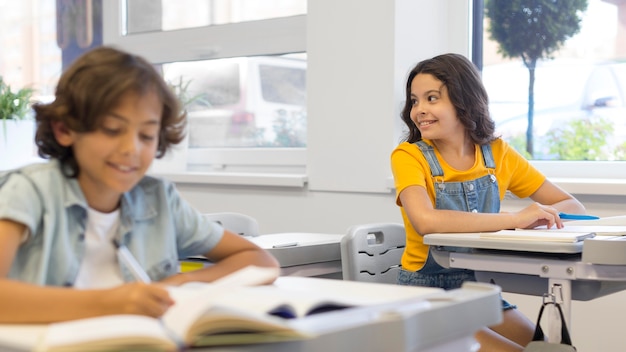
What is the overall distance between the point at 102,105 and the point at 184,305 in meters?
0.36

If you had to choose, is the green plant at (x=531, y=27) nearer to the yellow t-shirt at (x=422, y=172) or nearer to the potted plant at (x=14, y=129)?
the yellow t-shirt at (x=422, y=172)

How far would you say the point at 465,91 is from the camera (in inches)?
88.8

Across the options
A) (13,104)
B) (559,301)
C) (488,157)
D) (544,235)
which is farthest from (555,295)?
(13,104)

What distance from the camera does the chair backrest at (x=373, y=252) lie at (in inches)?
80.9

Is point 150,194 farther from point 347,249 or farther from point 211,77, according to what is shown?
point 211,77

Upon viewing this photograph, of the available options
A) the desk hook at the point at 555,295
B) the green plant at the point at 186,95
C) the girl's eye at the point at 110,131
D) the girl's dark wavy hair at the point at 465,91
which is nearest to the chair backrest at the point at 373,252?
the girl's dark wavy hair at the point at 465,91

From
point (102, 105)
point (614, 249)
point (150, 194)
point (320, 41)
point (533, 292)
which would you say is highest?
point (320, 41)

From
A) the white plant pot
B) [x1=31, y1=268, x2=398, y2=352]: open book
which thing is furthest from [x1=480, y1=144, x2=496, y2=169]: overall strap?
the white plant pot

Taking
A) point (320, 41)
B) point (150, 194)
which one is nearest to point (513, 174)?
point (320, 41)

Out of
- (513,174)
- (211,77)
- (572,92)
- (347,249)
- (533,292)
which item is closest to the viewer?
(533,292)

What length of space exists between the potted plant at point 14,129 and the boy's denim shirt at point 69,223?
2.27 m

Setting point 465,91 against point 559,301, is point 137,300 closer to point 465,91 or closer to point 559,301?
point 559,301

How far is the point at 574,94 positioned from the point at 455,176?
87 cm

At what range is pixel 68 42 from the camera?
4324 millimetres
